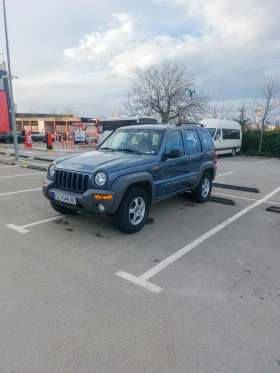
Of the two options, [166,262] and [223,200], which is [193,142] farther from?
[166,262]

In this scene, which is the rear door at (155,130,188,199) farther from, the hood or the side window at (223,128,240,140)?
the side window at (223,128,240,140)

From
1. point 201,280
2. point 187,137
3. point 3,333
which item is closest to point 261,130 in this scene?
point 187,137

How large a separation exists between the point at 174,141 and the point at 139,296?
3.38 m

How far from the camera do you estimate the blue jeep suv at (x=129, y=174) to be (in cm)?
416

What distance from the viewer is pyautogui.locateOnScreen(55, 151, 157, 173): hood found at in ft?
14.1

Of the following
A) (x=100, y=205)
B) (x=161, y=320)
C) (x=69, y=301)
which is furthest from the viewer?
(x=100, y=205)

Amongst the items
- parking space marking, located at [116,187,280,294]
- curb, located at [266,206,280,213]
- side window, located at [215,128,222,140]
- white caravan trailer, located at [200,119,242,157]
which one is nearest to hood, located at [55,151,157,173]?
parking space marking, located at [116,187,280,294]

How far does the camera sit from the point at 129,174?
14.3 ft

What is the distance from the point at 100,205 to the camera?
410cm

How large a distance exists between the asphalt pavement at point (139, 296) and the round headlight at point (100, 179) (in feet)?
Answer: 3.09

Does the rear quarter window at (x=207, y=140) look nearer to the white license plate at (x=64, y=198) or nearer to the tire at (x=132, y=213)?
the tire at (x=132, y=213)

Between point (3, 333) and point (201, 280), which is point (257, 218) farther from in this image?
point (3, 333)

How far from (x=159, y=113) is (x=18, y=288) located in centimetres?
2667

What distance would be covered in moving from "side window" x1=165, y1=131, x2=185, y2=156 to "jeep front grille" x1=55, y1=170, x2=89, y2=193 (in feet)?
5.84
